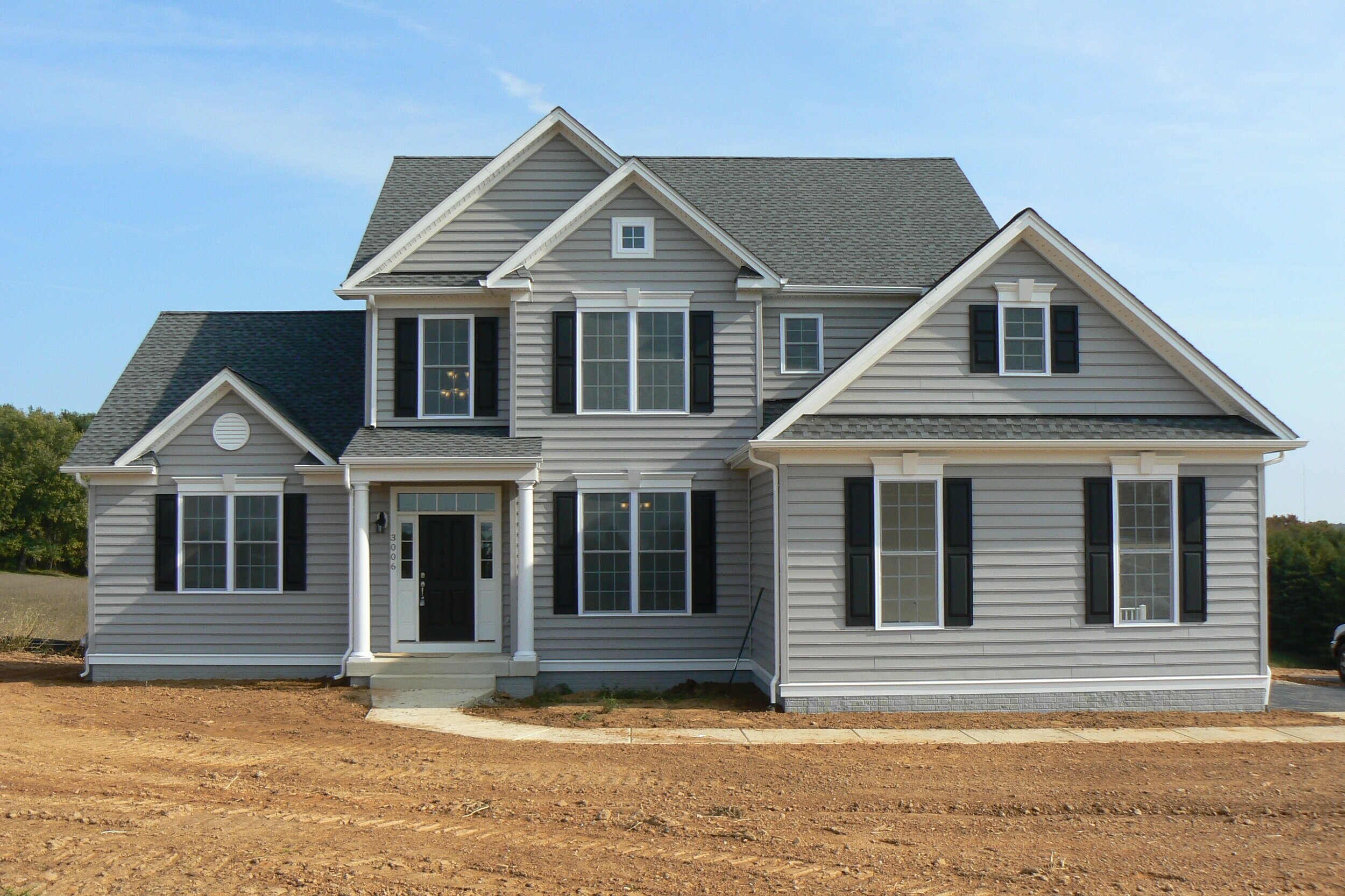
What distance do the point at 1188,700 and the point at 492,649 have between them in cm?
951

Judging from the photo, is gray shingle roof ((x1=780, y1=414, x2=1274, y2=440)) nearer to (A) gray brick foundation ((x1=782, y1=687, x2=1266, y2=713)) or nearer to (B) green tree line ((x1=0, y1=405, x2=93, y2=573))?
(A) gray brick foundation ((x1=782, y1=687, x2=1266, y2=713))

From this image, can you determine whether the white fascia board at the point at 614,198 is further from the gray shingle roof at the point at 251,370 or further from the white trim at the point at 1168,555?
the white trim at the point at 1168,555

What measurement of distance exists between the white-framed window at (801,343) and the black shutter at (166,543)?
9444 millimetres

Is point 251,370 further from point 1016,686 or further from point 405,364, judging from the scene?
point 1016,686

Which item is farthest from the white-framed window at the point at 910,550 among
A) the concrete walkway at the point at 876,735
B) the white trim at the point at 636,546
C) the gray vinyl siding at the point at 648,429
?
the white trim at the point at 636,546

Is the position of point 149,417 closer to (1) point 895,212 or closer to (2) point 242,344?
(2) point 242,344

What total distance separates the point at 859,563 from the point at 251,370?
1057 centimetres

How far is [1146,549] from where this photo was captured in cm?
1455

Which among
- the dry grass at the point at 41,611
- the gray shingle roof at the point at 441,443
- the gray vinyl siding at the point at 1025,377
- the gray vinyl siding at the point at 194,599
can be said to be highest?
the gray vinyl siding at the point at 1025,377

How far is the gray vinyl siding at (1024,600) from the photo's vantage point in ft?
46.5

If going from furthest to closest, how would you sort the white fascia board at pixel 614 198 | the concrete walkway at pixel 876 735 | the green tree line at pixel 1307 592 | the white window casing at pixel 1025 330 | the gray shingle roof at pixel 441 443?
the green tree line at pixel 1307 592
the white fascia board at pixel 614 198
the gray shingle roof at pixel 441 443
the white window casing at pixel 1025 330
the concrete walkway at pixel 876 735

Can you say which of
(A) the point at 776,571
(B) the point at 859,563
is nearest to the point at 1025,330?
(B) the point at 859,563

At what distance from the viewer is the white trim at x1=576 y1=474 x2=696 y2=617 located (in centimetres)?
1614

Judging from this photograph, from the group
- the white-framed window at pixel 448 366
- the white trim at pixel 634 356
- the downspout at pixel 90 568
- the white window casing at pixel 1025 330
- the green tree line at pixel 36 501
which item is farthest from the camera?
the green tree line at pixel 36 501
